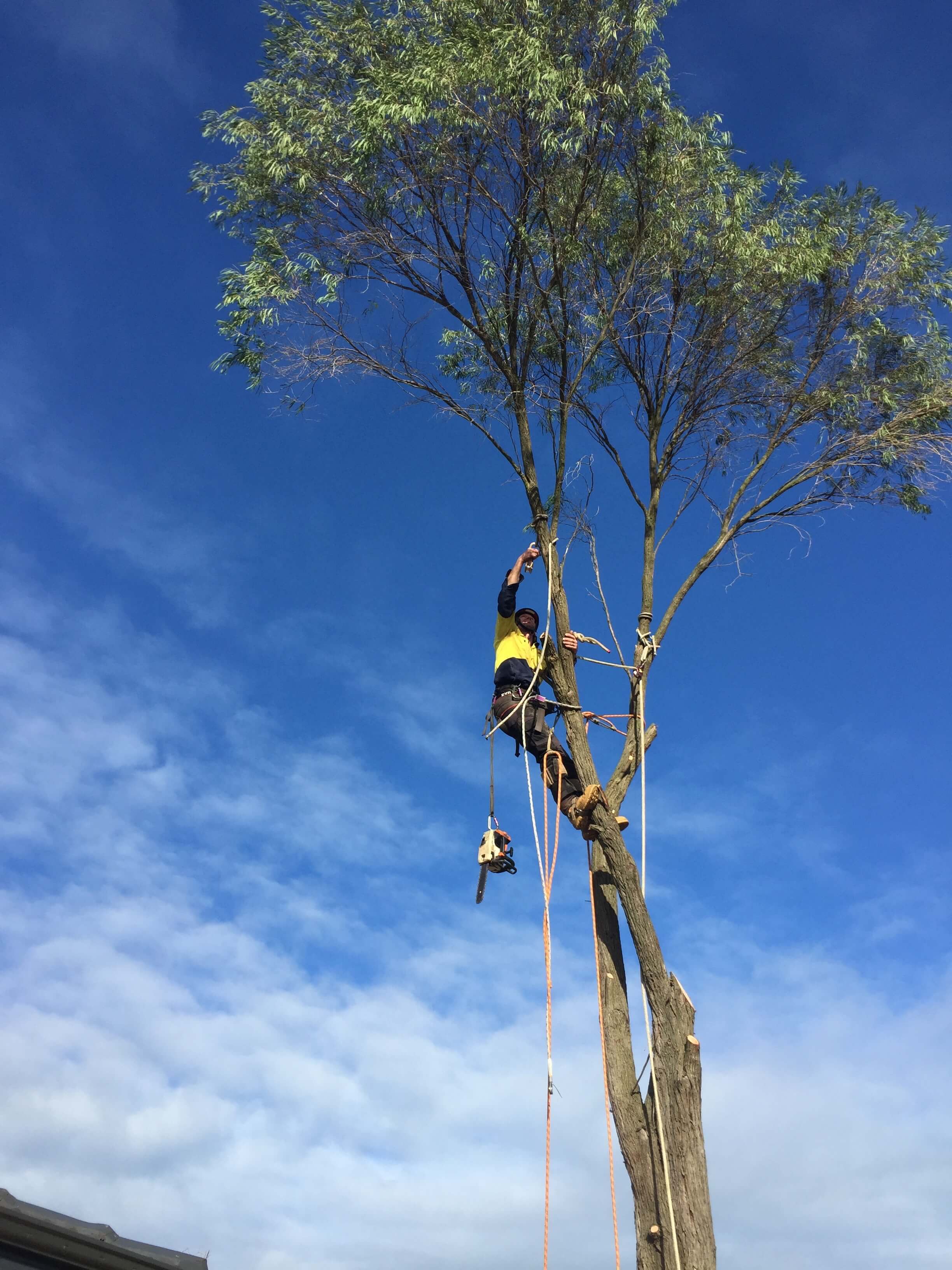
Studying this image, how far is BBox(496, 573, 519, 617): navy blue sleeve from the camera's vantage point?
25.3ft

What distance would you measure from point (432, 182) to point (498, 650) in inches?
154

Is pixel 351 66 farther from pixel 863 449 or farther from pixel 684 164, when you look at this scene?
pixel 863 449

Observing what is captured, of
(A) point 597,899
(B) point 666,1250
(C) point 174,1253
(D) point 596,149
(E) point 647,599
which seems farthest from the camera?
(D) point 596,149

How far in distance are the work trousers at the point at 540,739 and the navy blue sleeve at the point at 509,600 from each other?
26.3 inches

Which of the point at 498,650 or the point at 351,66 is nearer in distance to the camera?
the point at 498,650

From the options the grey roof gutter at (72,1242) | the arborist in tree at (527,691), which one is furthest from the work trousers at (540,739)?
the grey roof gutter at (72,1242)

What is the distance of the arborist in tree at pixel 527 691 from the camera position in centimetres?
715

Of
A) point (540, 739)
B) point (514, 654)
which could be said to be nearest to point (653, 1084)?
point (540, 739)

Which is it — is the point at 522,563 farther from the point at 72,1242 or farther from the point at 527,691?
the point at 72,1242

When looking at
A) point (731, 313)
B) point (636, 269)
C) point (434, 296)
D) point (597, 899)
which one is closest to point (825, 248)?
point (731, 313)

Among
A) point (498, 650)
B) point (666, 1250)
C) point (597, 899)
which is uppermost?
point (498, 650)

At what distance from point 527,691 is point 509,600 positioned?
2.63 feet

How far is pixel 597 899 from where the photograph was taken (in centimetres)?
671

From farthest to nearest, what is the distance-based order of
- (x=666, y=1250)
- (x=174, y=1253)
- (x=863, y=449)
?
1. (x=863, y=449)
2. (x=666, y=1250)
3. (x=174, y=1253)
